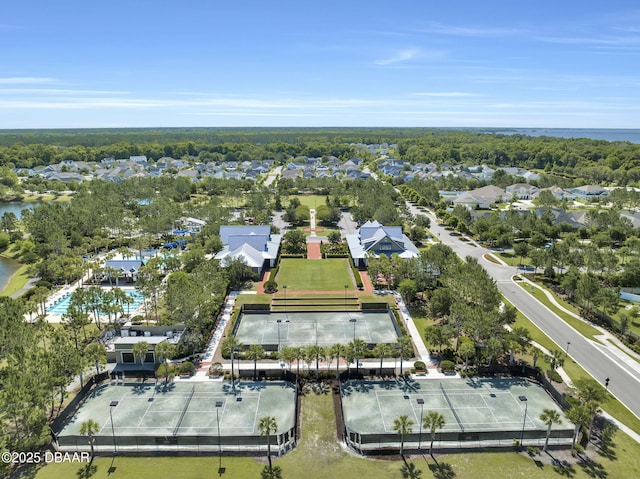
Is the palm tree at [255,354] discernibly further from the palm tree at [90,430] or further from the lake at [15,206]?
the lake at [15,206]

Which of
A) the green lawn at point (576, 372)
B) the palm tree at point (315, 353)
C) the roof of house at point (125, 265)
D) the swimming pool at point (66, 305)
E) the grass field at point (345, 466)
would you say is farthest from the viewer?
the roof of house at point (125, 265)

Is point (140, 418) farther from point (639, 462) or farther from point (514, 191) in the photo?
point (514, 191)

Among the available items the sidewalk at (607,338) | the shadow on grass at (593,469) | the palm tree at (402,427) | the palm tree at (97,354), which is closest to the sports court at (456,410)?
the palm tree at (402,427)

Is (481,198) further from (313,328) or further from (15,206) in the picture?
(15,206)

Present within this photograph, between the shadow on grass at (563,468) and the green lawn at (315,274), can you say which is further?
the green lawn at (315,274)

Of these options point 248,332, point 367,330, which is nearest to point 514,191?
point 367,330

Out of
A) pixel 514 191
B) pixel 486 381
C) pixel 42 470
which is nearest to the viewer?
pixel 42 470
